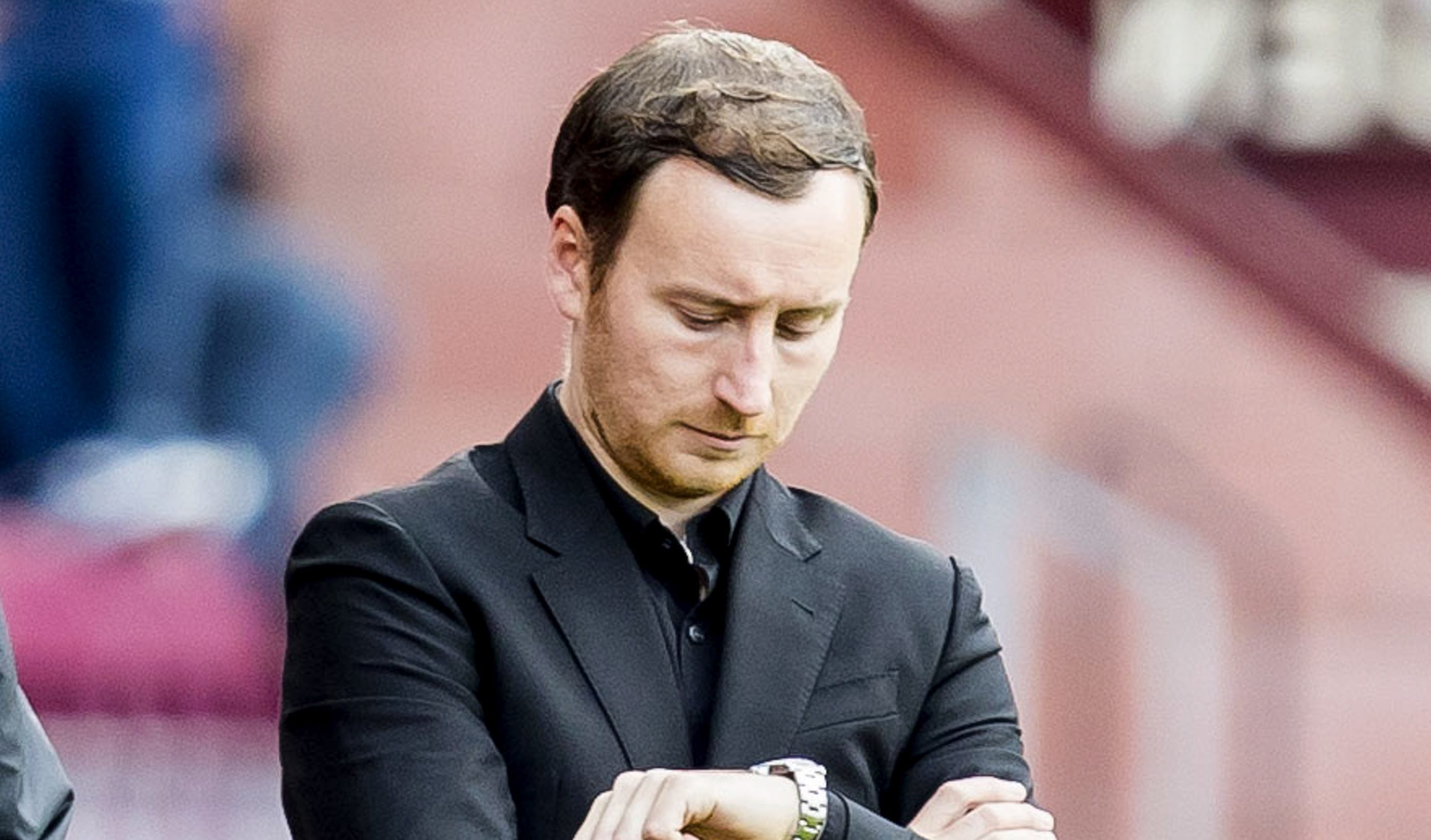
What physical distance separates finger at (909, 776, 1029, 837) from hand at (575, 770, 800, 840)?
170 mm

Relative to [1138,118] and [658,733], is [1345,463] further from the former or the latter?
[658,733]

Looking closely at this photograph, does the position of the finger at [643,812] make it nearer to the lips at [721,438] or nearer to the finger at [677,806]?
the finger at [677,806]

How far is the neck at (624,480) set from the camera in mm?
2934

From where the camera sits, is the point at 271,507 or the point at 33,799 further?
the point at 271,507

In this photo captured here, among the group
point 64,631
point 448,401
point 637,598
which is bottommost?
point 64,631

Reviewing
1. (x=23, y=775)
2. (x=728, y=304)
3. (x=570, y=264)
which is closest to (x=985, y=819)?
(x=728, y=304)

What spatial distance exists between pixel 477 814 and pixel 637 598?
0.92 feet

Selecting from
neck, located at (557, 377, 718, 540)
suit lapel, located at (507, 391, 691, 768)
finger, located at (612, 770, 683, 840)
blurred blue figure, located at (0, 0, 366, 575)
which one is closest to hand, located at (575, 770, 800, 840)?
finger, located at (612, 770, 683, 840)

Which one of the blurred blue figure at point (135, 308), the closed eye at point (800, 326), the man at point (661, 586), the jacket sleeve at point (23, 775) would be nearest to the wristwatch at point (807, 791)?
the man at point (661, 586)

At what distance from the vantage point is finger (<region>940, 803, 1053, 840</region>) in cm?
281

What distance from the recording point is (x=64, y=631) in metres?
6.39

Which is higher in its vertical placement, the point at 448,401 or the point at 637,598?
the point at 637,598

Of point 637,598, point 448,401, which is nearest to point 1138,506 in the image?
point 448,401

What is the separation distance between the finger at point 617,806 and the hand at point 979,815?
0.28 m
